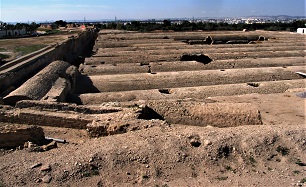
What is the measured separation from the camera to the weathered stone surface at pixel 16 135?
8250 mm

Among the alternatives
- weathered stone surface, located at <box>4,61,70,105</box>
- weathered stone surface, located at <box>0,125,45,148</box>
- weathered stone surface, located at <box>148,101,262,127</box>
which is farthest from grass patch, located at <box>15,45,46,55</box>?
weathered stone surface, located at <box>148,101,262,127</box>

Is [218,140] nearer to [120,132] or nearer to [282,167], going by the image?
[282,167]

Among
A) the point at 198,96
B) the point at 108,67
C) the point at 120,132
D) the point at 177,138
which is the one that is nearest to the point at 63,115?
the point at 120,132


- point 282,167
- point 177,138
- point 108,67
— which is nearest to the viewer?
point 282,167

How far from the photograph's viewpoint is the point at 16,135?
8352mm

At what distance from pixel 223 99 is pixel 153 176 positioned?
232 inches

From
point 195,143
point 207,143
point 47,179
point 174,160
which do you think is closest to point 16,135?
point 47,179

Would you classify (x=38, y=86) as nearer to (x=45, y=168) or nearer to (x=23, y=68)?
(x=23, y=68)

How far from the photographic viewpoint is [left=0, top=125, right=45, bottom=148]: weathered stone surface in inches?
325

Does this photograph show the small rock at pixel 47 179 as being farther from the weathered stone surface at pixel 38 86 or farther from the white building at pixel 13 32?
the white building at pixel 13 32

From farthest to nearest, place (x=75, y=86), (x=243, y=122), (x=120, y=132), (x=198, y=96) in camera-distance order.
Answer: (x=75, y=86)
(x=198, y=96)
(x=243, y=122)
(x=120, y=132)

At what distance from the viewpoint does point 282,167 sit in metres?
7.19

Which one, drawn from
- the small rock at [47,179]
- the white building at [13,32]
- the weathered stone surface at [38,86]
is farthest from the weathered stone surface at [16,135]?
the white building at [13,32]

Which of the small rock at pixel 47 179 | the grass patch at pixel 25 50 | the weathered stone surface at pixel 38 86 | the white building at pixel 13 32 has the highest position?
the white building at pixel 13 32
